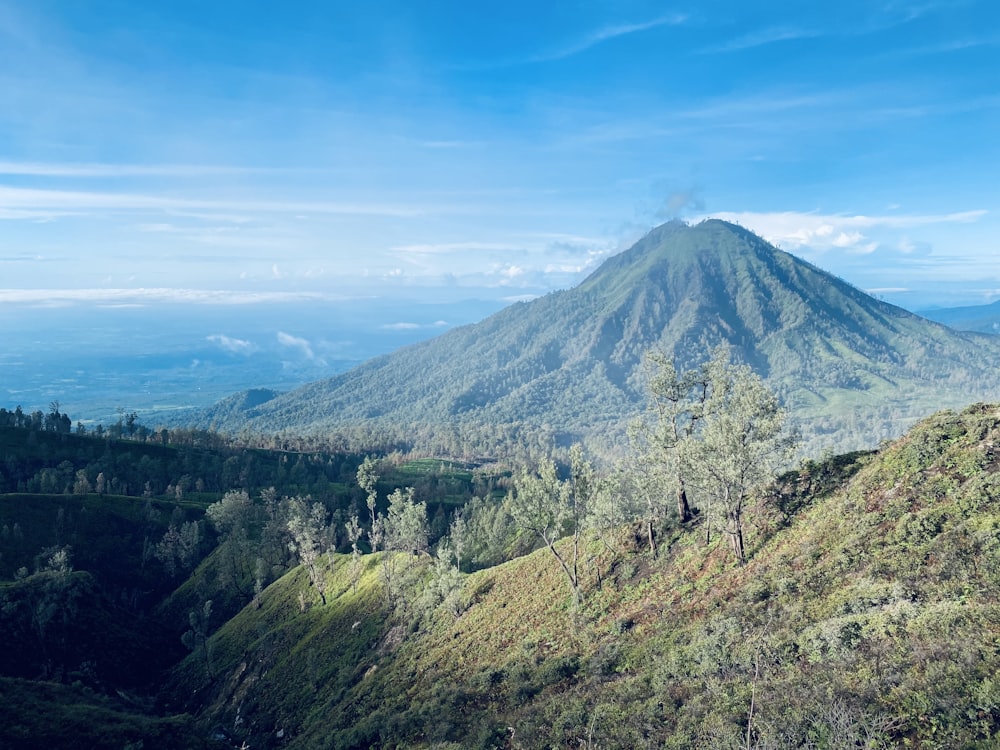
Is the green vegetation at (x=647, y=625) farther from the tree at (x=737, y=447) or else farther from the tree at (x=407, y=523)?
the tree at (x=407, y=523)

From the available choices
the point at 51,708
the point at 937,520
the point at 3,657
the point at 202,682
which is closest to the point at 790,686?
the point at 937,520

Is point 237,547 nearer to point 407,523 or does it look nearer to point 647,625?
point 407,523

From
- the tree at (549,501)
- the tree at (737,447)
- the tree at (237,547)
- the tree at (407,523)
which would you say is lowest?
the tree at (237,547)

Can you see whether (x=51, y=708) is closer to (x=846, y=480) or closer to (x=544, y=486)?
(x=544, y=486)

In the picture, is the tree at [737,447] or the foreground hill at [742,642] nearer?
the foreground hill at [742,642]

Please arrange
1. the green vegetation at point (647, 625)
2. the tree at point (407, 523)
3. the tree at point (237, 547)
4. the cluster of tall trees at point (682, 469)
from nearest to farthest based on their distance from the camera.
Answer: the green vegetation at point (647, 625)
the cluster of tall trees at point (682, 469)
the tree at point (407, 523)
the tree at point (237, 547)

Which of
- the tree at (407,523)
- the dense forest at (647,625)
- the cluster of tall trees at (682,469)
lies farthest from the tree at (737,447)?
the tree at (407,523)

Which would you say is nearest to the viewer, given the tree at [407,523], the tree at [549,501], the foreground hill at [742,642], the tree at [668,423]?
the foreground hill at [742,642]
